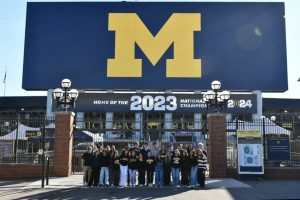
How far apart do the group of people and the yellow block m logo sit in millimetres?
18123

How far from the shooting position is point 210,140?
68.2 feet

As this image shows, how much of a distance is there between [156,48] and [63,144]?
53.9ft

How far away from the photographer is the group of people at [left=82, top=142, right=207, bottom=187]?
1734 cm

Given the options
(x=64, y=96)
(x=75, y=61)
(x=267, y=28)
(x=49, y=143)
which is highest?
(x=267, y=28)

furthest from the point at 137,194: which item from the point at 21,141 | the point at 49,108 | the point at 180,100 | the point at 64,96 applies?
the point at 49,108

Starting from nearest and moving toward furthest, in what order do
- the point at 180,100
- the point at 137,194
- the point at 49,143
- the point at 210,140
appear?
the point at 137,194, the point at 210,140, the point at 49,143, the point at 180,100

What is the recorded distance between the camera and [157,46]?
1390 inches

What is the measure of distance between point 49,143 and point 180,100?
1508cm

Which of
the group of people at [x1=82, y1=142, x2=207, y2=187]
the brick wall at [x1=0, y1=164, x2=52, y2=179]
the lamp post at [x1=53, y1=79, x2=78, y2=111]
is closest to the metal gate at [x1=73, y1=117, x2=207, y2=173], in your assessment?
the group of people at [x1=82, y1=142, x2=207, y2=187]

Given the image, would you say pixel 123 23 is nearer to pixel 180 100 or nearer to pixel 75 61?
pixel 75 61

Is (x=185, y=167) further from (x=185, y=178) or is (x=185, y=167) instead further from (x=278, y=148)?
(x=278, y=148)

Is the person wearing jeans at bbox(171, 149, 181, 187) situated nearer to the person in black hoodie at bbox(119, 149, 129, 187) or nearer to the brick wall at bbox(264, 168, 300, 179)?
the person in black hoodie at bbox(119, 149, 129, 187)

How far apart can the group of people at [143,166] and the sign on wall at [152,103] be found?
17377mm

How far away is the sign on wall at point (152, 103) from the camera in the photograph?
35000 mm
